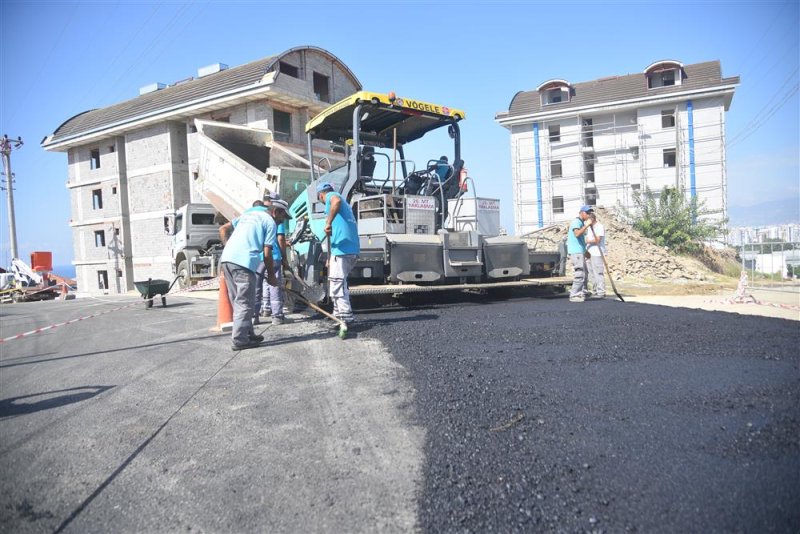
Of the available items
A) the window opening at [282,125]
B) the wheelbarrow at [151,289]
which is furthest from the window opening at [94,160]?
the wheelbarrow at [151,289]

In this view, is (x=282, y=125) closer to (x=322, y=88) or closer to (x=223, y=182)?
(x=322, y=88)

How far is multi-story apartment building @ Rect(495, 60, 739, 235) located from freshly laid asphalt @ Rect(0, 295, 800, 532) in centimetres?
2367

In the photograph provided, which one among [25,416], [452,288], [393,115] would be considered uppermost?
[393,115]

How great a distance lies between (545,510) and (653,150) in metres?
30.0

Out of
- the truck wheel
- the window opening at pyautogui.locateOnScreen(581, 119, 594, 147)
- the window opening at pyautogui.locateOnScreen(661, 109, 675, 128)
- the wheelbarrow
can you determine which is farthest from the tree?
the wheelbarrow

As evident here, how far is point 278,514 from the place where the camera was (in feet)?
6.36

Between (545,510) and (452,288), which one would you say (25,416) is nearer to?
(545,510)

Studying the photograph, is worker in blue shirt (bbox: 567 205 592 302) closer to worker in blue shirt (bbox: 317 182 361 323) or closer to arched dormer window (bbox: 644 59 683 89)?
worker in blue shirt (bbox: 317 182 361 323)

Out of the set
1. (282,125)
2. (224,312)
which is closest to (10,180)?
(282,125)

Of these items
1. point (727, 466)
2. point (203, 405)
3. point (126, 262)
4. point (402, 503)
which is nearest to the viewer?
point (402, 503)

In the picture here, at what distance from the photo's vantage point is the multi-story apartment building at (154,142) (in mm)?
20938

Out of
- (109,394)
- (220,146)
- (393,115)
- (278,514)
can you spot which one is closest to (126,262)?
(220,146)

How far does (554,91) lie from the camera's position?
29234 mm

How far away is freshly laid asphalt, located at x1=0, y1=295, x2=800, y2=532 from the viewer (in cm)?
191
